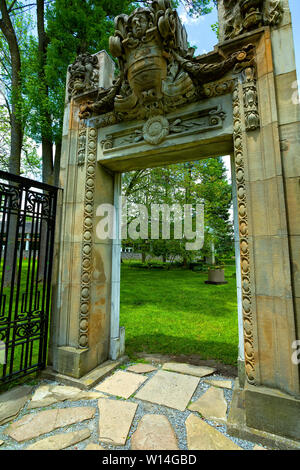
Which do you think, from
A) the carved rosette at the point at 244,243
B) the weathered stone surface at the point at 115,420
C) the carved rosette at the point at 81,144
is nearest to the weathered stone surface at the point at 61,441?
the weathered stone surface at the point at 115,420

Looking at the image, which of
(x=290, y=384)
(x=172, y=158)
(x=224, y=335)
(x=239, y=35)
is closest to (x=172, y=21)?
(x=239, y=35)

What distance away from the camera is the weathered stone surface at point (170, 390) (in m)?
2.58

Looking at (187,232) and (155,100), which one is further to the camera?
(187,232)

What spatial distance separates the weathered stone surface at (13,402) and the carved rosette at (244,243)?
2.49 m

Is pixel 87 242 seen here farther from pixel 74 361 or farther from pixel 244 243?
pixel 244 243

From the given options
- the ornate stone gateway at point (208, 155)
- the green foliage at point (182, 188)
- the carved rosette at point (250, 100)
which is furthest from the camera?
the green foliage at point (182, 188)

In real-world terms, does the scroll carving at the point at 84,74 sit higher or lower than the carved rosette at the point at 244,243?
higher

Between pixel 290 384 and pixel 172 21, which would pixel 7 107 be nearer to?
pixel 172 21

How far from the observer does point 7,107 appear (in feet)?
36.4

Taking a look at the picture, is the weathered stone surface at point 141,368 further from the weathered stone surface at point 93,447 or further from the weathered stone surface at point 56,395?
the weathered stone surface at point 93,447

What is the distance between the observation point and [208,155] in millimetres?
3215

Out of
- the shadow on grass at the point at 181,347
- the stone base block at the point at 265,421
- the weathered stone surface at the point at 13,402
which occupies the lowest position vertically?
the shadow on grass at the point at 181,347

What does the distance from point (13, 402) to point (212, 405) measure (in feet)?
7.45

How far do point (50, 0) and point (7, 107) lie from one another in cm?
491
